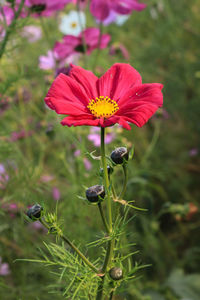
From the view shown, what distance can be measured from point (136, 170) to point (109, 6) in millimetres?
463

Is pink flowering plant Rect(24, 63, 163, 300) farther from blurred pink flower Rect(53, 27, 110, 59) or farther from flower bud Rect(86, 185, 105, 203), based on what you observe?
blurred pink flower Rect(53, 27, 110, 59)

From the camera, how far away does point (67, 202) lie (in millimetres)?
1002

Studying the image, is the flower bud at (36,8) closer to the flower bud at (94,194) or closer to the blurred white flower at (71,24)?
the blurred white flower at (71,24)

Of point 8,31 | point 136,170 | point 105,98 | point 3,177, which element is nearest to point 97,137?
point 136,170

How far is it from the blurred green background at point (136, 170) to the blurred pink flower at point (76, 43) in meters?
0.07

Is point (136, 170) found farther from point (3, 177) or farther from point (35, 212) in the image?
point (35, 212)

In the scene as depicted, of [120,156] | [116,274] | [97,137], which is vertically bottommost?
[97,137]

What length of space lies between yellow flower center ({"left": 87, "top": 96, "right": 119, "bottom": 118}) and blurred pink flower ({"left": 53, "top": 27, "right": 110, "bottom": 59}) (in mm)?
444

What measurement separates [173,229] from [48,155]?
2.00 ft

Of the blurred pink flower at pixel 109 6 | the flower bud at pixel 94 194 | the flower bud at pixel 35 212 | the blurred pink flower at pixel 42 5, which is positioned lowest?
the flower bud at pixel 35 212

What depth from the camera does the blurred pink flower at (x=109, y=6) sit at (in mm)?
882

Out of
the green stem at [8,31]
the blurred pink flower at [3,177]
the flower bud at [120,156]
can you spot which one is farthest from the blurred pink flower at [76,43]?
the flower bud at [120,156]

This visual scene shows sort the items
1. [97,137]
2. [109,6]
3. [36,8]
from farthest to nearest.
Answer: [97,137]
[109,6]
[36,8]

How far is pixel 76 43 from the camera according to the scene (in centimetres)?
89
